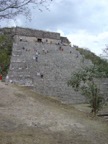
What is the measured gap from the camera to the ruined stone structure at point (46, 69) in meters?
24.7

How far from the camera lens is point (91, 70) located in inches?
593

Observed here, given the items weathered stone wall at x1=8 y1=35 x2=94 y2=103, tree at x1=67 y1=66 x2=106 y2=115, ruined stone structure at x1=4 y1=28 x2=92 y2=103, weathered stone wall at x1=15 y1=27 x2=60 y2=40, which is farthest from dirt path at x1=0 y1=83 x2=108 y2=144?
weathered stone wall at x1=15 y1=27 x2=60 y2=40

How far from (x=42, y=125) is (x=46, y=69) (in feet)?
62.2

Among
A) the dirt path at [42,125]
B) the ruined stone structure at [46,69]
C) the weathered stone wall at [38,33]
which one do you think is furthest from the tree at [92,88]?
the weathered stone wall at [38,33]

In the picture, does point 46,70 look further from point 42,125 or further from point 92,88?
point 42,125

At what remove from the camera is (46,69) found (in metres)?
28.8

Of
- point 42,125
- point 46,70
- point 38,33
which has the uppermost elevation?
point 38,33

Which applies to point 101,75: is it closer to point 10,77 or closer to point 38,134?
point 38,134

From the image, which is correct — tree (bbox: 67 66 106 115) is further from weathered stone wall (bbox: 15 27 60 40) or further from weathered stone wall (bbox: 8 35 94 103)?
weathered stone wall (bbox: 15 27 60 40)

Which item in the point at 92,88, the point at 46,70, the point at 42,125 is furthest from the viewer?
the point at 46,70

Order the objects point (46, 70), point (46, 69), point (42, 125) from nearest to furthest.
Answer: point (42, 125) < point (46, 70) < point (46, 69)

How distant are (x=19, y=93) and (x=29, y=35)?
4242cm

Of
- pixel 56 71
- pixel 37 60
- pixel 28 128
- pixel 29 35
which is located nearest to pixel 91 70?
pixel 28 128

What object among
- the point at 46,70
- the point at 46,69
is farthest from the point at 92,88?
Answer: the point at 46,69
